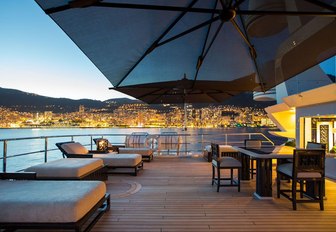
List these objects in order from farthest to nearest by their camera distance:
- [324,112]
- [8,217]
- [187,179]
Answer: [324,112], [187,179], [8,217]

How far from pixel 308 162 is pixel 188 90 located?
10.6 feet

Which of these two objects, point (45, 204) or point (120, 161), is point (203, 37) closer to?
point (120, 161)

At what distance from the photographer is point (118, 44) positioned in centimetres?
349

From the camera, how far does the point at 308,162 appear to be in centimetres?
301

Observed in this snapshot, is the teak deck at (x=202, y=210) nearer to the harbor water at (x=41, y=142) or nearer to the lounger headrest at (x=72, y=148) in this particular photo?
the lounger headrest at (x=72, y=148)

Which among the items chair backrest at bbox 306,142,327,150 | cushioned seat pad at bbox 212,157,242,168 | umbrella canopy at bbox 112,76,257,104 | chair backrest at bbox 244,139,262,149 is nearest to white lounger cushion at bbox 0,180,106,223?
cushioned seat pad at bbox 212,157,242,168

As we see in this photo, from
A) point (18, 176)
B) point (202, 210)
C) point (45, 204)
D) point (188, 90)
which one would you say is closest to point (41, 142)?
point (188, 90)

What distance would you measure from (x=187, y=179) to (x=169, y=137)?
3.77 meters

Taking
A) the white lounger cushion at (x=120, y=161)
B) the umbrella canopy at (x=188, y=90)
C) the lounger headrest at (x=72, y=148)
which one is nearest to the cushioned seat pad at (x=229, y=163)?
the umbrella canopy at (x=188, y=90)

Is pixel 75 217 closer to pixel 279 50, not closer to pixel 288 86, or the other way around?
pixel 279 50

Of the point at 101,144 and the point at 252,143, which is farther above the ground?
the point at 252,143

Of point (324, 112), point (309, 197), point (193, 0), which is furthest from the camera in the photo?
point (324, 112)

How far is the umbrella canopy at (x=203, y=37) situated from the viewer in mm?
2715

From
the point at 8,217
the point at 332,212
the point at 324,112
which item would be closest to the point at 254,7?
the point at 332,212
